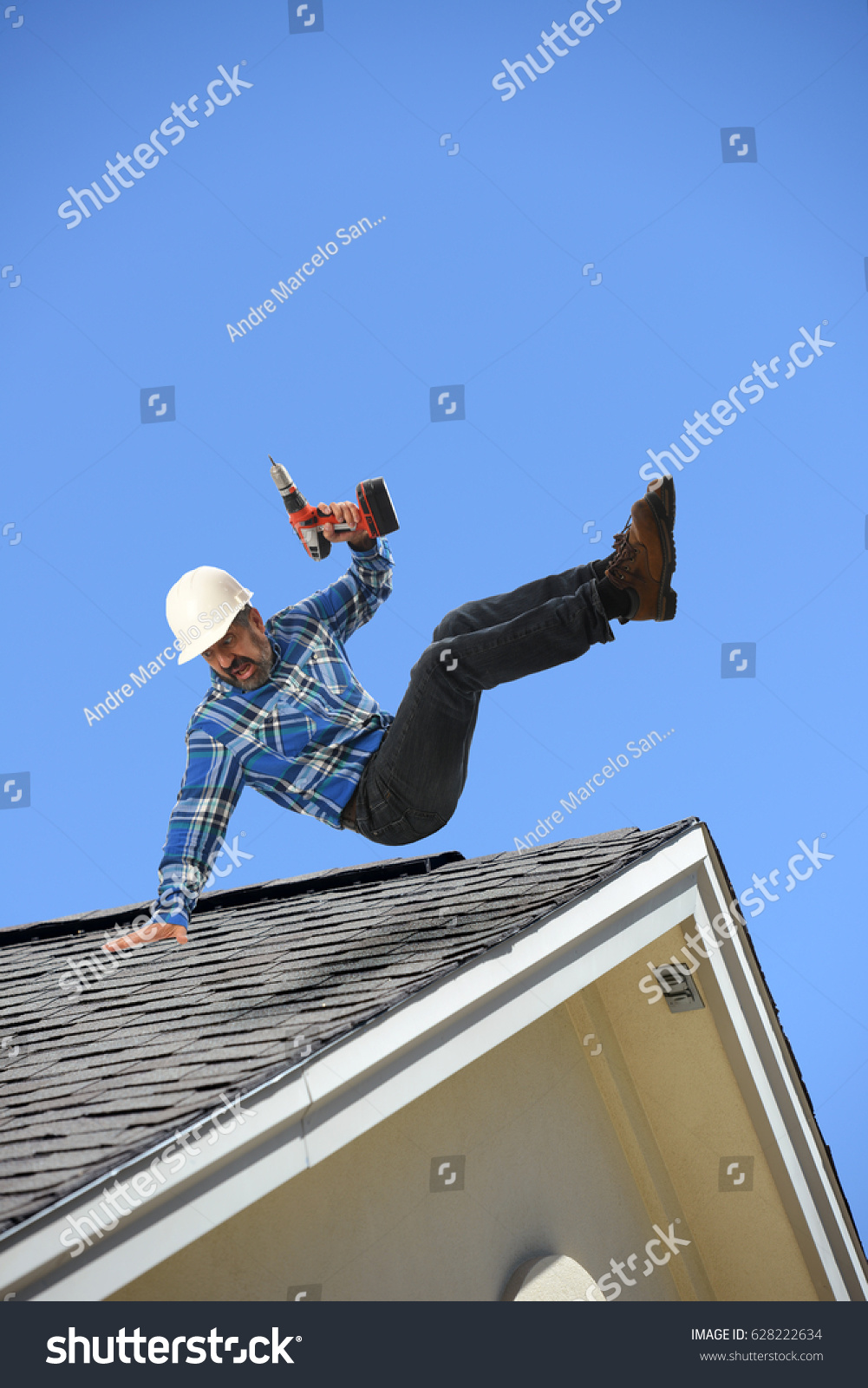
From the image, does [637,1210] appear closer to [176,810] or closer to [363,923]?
[363,923]

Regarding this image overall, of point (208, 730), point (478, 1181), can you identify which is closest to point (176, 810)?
point (208, 730)

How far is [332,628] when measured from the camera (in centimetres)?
469

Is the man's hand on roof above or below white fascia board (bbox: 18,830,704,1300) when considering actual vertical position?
above

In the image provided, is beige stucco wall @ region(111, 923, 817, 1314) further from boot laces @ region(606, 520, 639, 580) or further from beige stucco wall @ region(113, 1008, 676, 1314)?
boot laces @ region(606, 520, 639, 580)

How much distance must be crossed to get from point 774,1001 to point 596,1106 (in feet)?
2.91

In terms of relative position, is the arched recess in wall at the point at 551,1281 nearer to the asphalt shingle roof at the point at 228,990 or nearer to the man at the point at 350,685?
the asphalt shingle roof at the point at 228,990

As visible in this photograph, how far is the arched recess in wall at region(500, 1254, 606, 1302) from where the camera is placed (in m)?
4.25

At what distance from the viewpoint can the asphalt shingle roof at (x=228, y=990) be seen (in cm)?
285

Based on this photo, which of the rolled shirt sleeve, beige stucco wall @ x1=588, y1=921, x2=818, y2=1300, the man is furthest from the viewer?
beige stucco wall @ x1=588, y1=921, x2=818, y2=1300

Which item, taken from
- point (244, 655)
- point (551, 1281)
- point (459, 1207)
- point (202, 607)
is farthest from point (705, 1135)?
point (202, 607)

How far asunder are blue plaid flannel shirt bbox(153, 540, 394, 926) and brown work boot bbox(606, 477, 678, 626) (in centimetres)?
99

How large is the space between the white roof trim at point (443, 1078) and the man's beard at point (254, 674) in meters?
1.44

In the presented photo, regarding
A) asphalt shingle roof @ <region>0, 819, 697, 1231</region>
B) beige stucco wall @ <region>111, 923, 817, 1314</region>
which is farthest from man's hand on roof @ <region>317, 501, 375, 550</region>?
beige stucco wall @ <region>111, 923, 817, 1314</region>

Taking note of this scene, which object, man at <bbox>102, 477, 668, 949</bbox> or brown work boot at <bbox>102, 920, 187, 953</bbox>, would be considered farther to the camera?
brown work boot at <bbox>102, 920, 187, 953</bbox>
